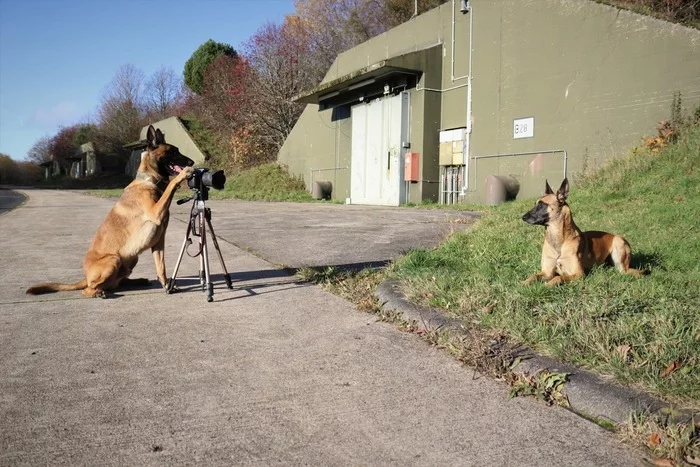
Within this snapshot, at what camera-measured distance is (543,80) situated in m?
14.6

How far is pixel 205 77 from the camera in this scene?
129 ft

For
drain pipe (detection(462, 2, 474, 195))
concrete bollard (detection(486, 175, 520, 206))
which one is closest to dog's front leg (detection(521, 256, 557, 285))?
concrete bollard (detection(486, 175, 520, 206))

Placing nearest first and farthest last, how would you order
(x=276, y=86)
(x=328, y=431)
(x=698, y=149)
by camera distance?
1. (x=328, y=431)
2. (x=698, y=149)
3. (x=276, y=86)

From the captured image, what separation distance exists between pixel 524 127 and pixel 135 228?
41.4 ft

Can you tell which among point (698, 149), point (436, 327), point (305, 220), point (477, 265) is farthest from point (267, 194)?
point (436, 327)

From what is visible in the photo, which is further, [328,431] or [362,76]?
[362,76]

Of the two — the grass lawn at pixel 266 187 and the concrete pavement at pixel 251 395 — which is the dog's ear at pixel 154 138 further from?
the grass lawn at pixel 266 187

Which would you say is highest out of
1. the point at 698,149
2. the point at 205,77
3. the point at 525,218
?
the point at 205,77

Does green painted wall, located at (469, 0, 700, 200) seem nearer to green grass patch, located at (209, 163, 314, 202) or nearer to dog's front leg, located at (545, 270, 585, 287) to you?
dog's front leg, located at (545, 270, 585, 287)

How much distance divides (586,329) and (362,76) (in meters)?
17.2

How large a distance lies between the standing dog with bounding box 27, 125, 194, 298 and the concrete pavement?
0.31 metres

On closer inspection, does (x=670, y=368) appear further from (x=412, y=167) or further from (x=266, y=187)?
(x=266, y=187)

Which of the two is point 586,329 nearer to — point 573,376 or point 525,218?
point 573,376

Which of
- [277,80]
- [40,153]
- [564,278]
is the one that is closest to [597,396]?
[564,278]
